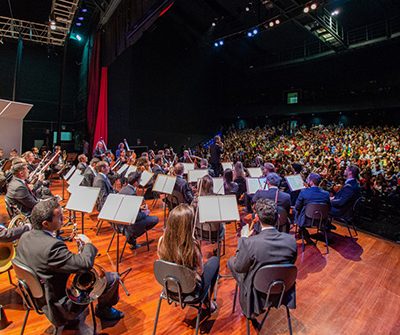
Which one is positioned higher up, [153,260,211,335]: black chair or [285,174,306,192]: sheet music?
[285,174,306,192]: sheet music

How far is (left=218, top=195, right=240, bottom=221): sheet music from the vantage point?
11.2 feet

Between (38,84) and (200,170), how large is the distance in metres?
14.0

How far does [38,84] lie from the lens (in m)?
15.5

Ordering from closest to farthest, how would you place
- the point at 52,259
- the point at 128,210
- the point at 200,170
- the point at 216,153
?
the point at 52,259
the point at 128,210
the point at 200,170
the point at 216,153

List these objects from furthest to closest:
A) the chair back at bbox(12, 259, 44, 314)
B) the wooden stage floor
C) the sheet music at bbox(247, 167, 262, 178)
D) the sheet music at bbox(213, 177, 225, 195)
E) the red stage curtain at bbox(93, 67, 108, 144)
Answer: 1. the red stage curtain at bbox(93, 67, 108, 144)
2. the sheet music at bbox(247, 167, 262, 178)
3. the sheet music at bbox(213, 177, 225, 195)
4. the wooden stage floor
5. the chair back at bbox(12, 259, 44, 314)

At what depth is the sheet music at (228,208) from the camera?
342 centimetres

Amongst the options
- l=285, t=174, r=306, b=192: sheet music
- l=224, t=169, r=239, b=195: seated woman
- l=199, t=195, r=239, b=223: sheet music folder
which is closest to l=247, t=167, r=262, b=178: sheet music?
l=224, t=169, r=239, b=195: seated woman

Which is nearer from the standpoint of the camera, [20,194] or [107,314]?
[107,314]

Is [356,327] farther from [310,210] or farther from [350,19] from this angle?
[350,19]

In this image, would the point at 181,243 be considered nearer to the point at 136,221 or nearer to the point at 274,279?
the point at 274,279

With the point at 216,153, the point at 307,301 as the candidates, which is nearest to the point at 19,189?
the point at 307,301

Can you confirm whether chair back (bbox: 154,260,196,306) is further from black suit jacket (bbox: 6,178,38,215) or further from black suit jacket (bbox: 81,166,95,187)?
black suit jacket (bbox: 81,166,95,187)

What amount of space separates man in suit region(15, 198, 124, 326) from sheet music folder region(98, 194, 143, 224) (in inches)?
43.5

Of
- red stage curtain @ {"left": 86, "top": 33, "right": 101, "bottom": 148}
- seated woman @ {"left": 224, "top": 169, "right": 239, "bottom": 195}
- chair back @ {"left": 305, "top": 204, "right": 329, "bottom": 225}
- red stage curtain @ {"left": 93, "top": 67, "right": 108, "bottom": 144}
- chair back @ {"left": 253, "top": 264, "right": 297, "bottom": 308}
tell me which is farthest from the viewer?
red stage curtain @ {"left": 93, "top": 67, "right": 108, "bottom": 144}
